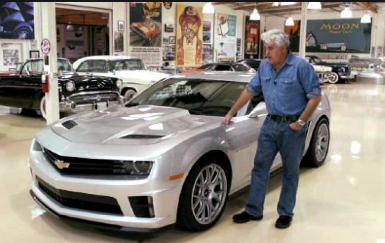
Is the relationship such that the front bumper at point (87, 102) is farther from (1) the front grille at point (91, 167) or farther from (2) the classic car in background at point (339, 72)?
(2) the classic car in background at point (339, 72)

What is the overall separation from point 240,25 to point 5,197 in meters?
19.3

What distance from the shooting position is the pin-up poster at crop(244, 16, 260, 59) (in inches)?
888

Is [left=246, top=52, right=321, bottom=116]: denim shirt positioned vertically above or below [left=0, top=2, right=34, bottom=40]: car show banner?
below

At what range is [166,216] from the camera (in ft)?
9.16

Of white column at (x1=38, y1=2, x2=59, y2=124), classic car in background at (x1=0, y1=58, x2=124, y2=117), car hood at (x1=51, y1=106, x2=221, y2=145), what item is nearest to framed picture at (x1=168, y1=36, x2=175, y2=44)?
classic car in background at (x1=0, y1=58, x2=124, y2=117)

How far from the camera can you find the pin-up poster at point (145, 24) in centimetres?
1553

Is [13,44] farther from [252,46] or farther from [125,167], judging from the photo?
[252,46]

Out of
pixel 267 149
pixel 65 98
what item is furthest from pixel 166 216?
pixel 65 98

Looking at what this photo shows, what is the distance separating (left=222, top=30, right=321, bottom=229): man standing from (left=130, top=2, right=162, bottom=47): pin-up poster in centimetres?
1285

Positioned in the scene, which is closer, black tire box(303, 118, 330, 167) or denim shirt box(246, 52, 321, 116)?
denim shirt box(246, 52, 321, 116)

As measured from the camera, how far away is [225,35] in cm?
2062

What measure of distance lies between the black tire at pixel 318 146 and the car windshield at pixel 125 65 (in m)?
5.78

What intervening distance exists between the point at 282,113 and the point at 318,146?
195 centimetres

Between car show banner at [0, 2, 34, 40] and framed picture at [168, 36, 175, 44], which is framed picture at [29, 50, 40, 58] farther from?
framed picture at [168, 36, 175, 44]
